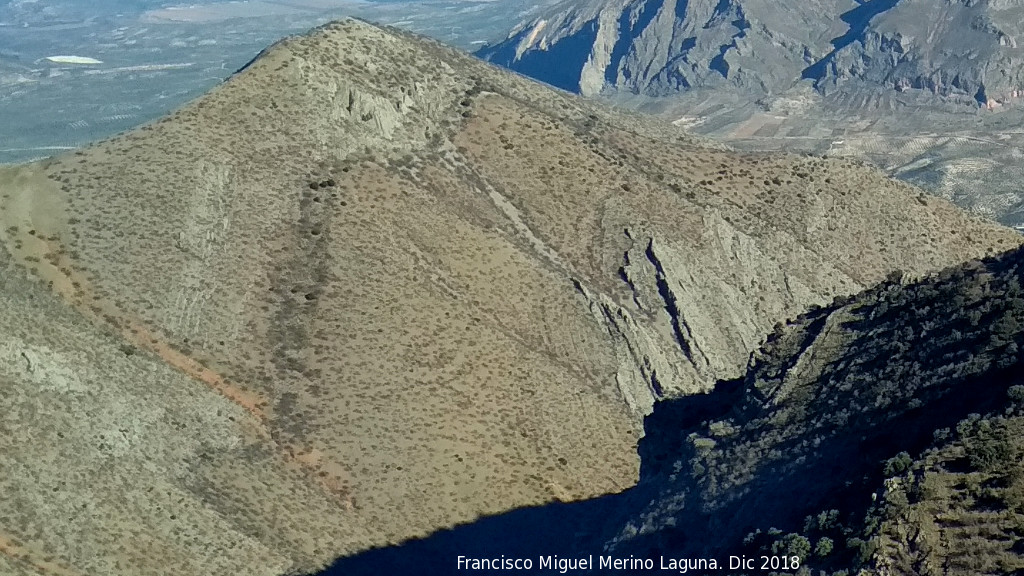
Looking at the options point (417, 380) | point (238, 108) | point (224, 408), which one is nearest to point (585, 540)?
point (417, 380)

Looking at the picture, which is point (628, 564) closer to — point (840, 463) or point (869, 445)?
point (840, 463)

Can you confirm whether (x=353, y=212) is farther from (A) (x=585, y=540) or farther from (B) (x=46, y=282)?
(A) (x=585, y=540)

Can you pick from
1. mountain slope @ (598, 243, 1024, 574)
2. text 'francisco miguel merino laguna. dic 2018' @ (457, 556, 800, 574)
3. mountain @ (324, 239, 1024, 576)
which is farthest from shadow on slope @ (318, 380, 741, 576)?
mountain slope @ (598, 243, 1024, 574)

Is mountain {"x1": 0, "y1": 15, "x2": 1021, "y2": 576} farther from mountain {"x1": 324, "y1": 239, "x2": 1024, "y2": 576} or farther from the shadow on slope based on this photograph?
mountain {"x1": 324, "y1": 239, "x2": 1024, "y2": 576}

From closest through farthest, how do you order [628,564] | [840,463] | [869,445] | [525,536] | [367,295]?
[869,445], [840,463], [628,564], [525,536], [367,295]

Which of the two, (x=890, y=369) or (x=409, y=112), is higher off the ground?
(x=409, y=112)

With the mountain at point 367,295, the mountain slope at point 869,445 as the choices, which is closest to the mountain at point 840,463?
the mountain slope at point 869,445

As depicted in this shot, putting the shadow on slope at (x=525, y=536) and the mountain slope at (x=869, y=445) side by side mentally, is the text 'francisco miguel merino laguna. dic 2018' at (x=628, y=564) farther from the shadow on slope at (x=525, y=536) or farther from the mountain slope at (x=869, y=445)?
the mountain slope at (x=869, y=445)

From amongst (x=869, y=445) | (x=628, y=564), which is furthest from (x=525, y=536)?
(x=869, y=445)
